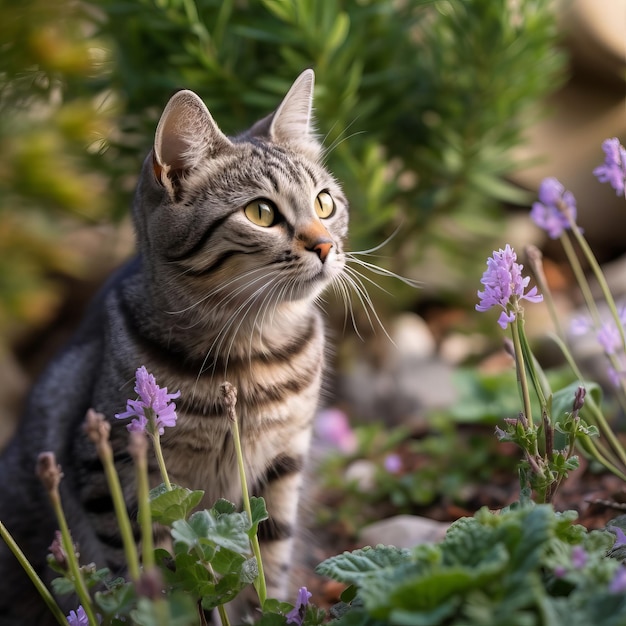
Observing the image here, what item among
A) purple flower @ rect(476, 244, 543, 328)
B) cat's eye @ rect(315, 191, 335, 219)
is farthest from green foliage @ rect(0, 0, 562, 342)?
purple flower @ rect(476, 244, 543, 328)

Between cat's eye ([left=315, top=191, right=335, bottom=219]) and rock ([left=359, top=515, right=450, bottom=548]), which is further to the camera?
rock ([left=359, top=515, right=450, bottom=548])

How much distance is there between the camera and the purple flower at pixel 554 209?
1.70 meters

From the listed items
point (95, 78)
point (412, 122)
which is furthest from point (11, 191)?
point (412, 122)

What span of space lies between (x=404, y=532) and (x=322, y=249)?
101cm

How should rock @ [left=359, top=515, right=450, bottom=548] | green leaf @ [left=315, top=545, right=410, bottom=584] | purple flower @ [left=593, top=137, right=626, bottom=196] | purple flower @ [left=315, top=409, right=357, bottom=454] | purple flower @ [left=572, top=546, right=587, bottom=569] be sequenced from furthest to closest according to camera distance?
purple flower @ [left=315, top=409, right=357, bottom=454] → rock @ [left=359, top=515, right=450, bottom=548] → purple flower @ [left=593, top=137, right=626, bottom=196] → green leaf @ [left=315, top=545, right=410, bottom=584] → purple flower @ [left=572, top=546, right=587, bottom=569]

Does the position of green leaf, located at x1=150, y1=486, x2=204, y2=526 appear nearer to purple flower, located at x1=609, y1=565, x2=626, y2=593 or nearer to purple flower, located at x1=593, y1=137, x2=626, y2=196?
purple flower, located at x1=609, y1=565, x2=626, y2=593

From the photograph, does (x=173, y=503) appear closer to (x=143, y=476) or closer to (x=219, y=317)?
(x=143, y=476)

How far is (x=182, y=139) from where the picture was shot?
5.65 ft

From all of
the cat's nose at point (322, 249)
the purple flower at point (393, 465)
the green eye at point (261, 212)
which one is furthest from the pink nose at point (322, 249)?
the purple flower at point (393, 465)

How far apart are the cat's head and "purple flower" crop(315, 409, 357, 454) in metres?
1.49

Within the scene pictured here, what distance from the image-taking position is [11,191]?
3688 millimetres

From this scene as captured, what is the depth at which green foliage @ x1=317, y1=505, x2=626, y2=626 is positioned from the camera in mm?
936

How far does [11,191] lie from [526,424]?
10.1 ft

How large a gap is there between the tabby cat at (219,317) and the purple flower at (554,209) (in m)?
0.48
